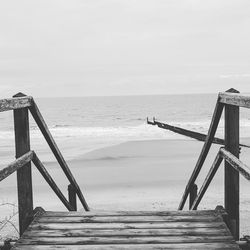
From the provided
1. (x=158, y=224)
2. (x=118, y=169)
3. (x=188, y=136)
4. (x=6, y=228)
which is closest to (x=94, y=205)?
(x=6, y=228)

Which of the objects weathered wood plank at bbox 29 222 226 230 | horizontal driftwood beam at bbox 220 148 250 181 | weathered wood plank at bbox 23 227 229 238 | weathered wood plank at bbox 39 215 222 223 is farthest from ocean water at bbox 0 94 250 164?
horizontal driftwood beam at bbox 220 148 250 181

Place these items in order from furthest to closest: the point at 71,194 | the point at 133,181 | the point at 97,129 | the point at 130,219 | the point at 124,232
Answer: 1. the point at 97,129
2. the point at 133,181
3. the point at 71,194
4. the point at 130,219
5. the point at 124,232

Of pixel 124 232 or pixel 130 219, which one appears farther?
pixel 130 219

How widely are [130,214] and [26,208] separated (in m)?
1.05

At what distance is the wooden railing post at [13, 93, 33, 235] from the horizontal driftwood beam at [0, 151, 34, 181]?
0.24ft

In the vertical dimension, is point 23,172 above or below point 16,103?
below

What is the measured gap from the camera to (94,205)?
8.93 meters

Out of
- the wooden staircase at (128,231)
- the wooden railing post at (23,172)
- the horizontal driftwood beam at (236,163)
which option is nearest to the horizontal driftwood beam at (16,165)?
the wooden railing post at (23,172)

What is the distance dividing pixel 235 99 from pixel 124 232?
1.52m

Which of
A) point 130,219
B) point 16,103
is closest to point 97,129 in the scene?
point 130,219

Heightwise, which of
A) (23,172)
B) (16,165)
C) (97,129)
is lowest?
(97,129)

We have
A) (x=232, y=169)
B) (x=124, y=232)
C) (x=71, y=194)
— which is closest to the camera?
(x=124, y=232)

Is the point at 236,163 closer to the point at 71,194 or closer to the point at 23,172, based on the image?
the point at 23,172

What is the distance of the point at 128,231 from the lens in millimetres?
3477
